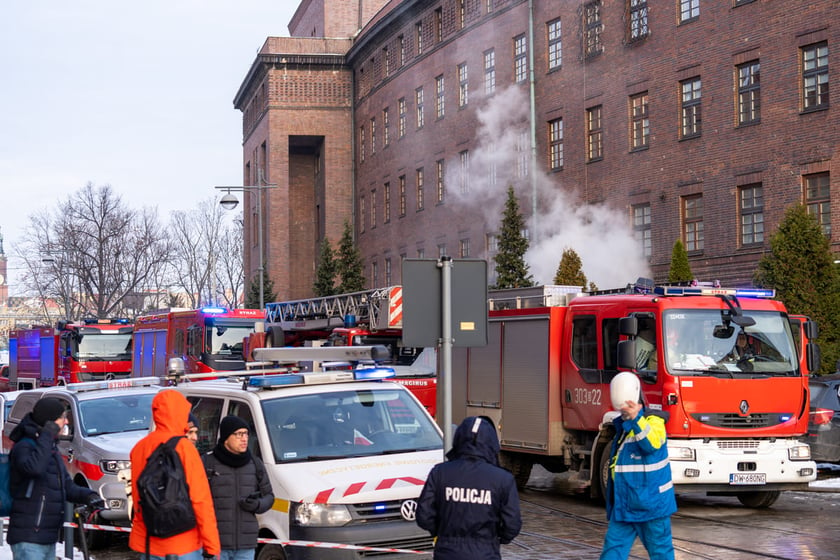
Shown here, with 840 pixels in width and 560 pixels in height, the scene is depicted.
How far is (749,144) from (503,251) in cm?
870

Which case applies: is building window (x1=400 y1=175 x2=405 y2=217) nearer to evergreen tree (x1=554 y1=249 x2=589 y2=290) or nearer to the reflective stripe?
evergreen tree (x1=554 y1=249 x2=589 y2=290)

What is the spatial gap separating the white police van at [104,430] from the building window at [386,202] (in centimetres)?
3968

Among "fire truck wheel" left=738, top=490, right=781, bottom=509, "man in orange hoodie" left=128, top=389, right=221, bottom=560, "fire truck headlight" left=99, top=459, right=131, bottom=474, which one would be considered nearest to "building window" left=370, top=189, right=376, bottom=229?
"fire truck wheel" left=738, top=490, right=781, bottom=509

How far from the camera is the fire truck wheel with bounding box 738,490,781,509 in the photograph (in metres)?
15.5

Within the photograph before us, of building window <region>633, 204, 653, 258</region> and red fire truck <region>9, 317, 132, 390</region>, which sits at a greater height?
building window <region>633, 204, 653, 258</region>

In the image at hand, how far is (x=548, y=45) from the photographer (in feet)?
130

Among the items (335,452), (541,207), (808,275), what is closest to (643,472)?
(335,452)

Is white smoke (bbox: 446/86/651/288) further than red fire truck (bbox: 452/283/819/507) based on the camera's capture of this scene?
Yes

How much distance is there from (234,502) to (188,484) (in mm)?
814

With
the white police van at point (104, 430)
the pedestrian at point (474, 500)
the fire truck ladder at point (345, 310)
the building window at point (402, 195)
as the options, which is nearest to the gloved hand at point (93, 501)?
the pedestrian at point (474, 500)

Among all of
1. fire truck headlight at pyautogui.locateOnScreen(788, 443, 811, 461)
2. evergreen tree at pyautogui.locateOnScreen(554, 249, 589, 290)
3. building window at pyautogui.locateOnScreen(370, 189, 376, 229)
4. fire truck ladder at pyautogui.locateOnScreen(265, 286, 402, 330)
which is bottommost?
fire truck headlight at pyautogui.locateOnScreen(788, 443, 811, 461)

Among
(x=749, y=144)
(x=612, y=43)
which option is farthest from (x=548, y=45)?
(x=749, y=144)

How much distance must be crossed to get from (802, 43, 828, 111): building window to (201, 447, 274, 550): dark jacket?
23846 millimetres

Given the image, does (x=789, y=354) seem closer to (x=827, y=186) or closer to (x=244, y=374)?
(x=244, y=374)
